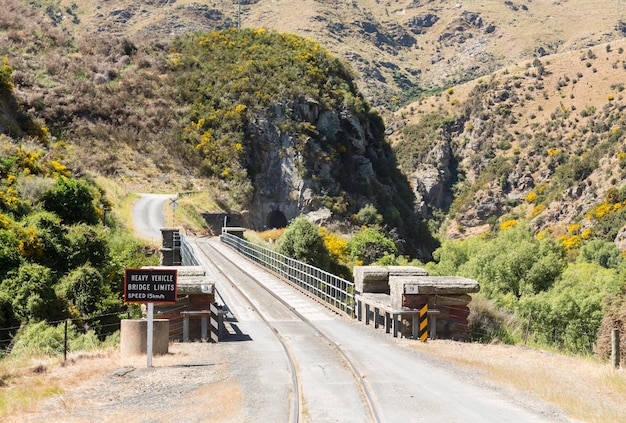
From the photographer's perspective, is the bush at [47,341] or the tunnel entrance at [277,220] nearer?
the bush at [47,341]

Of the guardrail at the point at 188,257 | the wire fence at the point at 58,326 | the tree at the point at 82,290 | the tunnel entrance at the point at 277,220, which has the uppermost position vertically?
the tunnel entrance at the point at 277,220

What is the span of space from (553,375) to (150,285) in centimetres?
810

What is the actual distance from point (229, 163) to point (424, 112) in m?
96.3

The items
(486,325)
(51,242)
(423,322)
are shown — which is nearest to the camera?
(423,322)

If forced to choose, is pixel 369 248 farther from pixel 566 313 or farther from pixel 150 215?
pixel 566 313

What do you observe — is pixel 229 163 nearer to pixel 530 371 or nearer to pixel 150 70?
pixel 150 70

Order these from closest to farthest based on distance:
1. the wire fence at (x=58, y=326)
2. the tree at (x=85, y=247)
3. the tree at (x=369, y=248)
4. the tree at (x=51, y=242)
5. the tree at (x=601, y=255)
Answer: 1. the wire fence at (x=58, y=326)
2. the tree at (x=51, y=242)
3. the tree at (x=85, y=247)
4. the tree at (x=369, y=248)
5. the tree at (x=601, y=255)

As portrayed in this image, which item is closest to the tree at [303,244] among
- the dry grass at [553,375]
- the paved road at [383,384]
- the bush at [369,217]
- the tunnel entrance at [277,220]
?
the paved road at [383,384]

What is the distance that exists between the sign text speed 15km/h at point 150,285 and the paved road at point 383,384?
2364 millimetres

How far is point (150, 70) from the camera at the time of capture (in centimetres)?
8462

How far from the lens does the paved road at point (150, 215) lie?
143ft

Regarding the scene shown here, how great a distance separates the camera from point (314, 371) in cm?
1146

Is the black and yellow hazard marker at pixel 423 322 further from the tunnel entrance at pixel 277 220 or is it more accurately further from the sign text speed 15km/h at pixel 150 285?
the tunnel entrance at pixel 277 220

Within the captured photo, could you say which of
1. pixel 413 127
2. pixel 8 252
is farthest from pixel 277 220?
pixel 413 127
